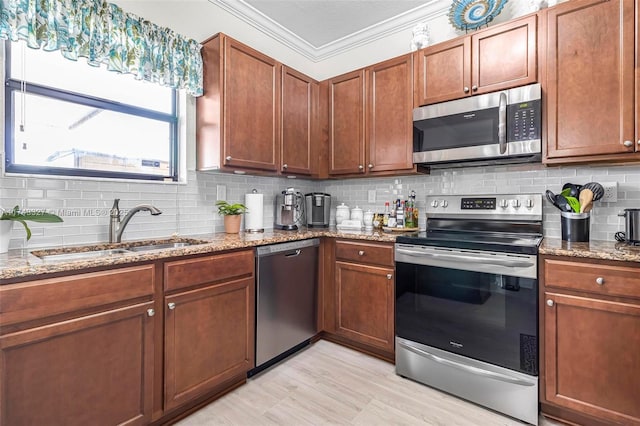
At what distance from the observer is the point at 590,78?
5.91ft

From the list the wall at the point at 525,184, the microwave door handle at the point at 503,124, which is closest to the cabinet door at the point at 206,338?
the wall at the point at 525,184

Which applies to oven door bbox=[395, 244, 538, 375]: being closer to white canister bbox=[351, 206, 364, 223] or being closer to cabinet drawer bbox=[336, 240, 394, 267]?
cabinet drawer bbox=[336, 240, 394, 267]

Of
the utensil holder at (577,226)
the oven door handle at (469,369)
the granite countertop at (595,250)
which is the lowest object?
the oven door handle at (469,369)

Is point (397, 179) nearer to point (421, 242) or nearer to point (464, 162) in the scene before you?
point (464, 162)

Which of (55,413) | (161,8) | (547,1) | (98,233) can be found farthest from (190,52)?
(547,1)

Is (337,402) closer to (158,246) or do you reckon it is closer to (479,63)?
(158,246)

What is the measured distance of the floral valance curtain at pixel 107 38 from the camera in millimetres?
1501

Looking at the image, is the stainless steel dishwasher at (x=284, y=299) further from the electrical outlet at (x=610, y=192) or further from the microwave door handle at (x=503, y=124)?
the electrical outlet at (x=610, y=192)

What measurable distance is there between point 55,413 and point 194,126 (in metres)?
1.84

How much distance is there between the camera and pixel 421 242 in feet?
6.70

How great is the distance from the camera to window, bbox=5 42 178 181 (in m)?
1.67

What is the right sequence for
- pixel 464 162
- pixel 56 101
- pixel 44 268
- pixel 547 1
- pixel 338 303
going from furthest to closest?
pixel 338 303, pixel 464 162, pixel 547 1, pixel 56 101, pixel 44 268

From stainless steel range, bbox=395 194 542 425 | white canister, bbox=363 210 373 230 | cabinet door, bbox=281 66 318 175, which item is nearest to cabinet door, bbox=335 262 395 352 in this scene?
stainless steel range, bbox=395 194 542 425

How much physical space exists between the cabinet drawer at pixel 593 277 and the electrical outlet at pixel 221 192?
2211 mm
